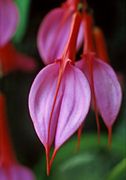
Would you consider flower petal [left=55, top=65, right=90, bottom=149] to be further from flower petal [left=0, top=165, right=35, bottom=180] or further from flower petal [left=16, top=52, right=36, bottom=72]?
flower petal [left=16, top=52, right=36, bottom=72]

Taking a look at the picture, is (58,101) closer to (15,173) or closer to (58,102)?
(58,102)

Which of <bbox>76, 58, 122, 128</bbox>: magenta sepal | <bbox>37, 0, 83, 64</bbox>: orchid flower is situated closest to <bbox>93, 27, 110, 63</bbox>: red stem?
<bbox>37, 0, 83, 64</bbox>: orchid flower

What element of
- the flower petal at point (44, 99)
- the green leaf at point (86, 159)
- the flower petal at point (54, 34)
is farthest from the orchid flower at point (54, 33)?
the green leaf at point (86, 159)

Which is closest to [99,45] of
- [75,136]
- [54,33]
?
[54,33]

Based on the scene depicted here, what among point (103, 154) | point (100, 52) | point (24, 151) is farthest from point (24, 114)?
point (100, 52)

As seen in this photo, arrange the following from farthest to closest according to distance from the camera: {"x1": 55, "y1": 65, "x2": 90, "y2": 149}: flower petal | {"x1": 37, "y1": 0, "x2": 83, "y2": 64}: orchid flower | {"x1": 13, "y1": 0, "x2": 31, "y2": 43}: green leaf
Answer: {"x1": 13, "y1": 0, "x2": 31, "y2": 43}: green leaf, {"x1": 37, "y1": 0, "x2": 83, "y2": 64}: orchid flower, {"x1": 55, "y1": 65, "x2": 90, "y2": 149}: flower petal

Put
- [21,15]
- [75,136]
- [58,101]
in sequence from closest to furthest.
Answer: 1. [58,101]
2. [21,15]
3. [75,136]

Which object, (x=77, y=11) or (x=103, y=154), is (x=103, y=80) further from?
(x=103, y=154)
